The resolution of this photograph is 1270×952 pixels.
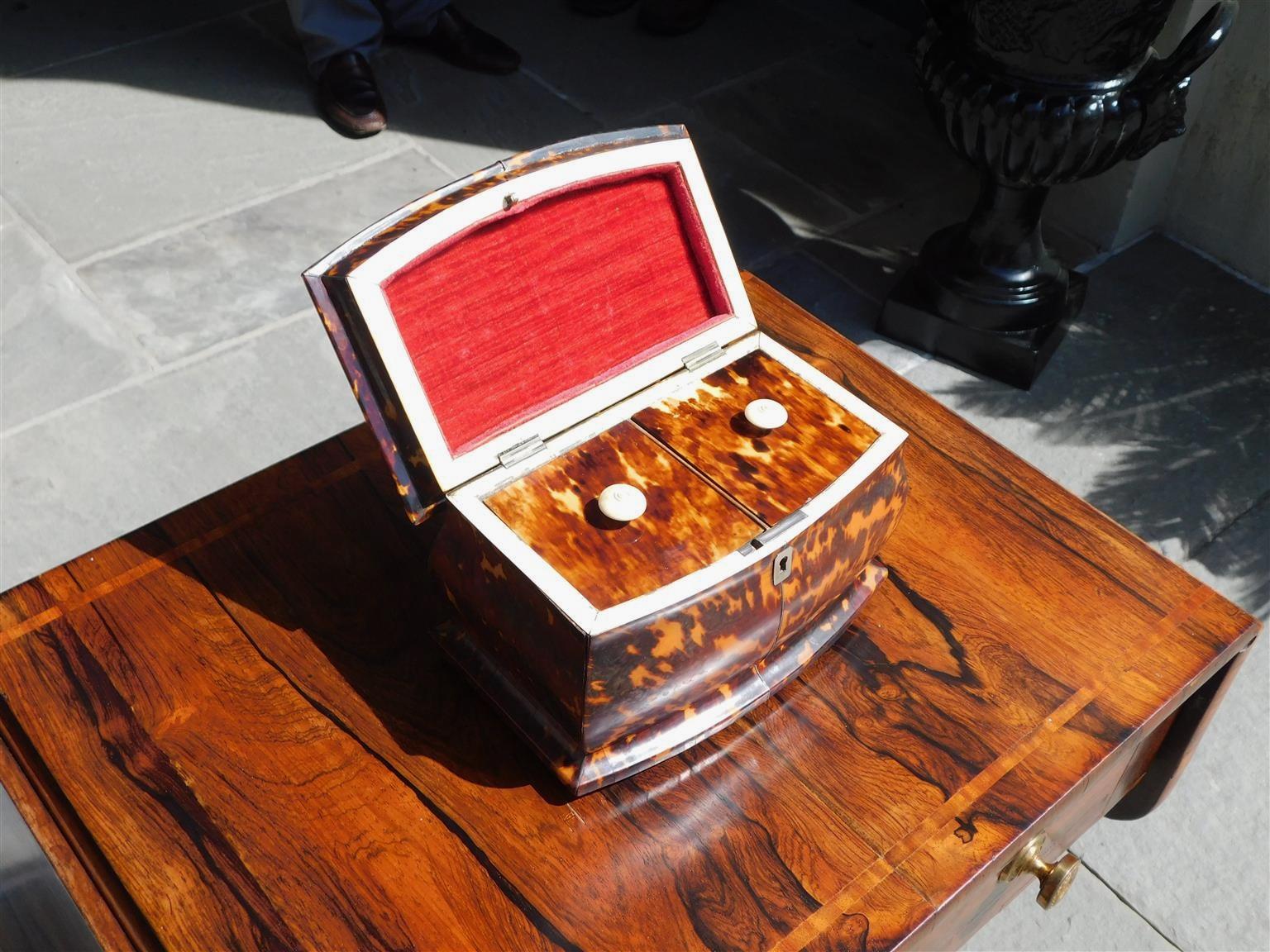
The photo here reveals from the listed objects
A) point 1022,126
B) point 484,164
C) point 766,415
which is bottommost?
point 484,164

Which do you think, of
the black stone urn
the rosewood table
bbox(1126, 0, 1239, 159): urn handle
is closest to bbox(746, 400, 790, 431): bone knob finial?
the rosewood table

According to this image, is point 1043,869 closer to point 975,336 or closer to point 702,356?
point 702,356

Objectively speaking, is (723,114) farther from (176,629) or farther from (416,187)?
(176,629)

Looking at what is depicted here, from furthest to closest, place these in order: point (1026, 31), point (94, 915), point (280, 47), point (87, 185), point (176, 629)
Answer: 1. point (280, 47)
2. point (87, 185)
3. point (1026, 31)
4. point (176, 629)
5. point (94, 915)

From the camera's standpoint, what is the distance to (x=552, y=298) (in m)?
1.05

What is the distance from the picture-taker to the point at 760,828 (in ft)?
3.22

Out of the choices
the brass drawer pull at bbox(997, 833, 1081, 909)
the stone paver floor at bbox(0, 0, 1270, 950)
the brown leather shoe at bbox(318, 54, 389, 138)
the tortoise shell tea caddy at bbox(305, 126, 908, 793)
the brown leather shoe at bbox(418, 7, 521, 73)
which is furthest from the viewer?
the brown leather shoe at bbox(418, 7, 521, 73)

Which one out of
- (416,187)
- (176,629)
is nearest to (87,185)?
(416,187)

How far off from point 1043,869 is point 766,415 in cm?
47

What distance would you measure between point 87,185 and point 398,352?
1942 millimetres

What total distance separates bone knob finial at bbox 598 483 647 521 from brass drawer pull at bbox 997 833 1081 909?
1.43ft

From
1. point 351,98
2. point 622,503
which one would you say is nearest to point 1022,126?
point 622,503

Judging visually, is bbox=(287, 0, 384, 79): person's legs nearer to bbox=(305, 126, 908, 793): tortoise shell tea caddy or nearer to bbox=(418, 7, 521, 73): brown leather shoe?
bbox=(418, 7, 521, 73): brown leather shoe

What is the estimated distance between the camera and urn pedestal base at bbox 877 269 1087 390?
2.14 metres
